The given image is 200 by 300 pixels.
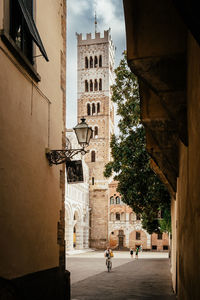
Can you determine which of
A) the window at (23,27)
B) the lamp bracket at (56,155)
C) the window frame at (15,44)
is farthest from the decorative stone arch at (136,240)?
the window at (23,27)

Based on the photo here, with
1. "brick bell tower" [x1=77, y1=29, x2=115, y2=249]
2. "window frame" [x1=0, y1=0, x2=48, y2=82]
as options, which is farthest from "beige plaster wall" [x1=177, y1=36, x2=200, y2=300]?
"brick bell tower" [x1=77, y1=29, x2=115, y2=249]

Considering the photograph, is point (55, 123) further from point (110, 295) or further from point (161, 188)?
point (161, 188)

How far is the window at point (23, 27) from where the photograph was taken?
6.89m

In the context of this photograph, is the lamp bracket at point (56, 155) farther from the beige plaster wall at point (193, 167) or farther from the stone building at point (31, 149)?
the beige plaster wall at point (193, 167)

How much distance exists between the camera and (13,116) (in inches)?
261

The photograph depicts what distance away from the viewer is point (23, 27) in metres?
7.28

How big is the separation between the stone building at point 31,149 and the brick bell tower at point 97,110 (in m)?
52.6

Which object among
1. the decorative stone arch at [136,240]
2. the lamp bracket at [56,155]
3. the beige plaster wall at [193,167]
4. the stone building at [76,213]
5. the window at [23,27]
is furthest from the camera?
the decorative stone arch at [136,240]

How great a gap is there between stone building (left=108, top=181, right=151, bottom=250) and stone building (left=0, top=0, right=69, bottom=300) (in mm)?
53574

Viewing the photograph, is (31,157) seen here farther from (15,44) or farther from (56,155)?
(15,44)

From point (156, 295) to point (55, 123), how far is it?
6901mm

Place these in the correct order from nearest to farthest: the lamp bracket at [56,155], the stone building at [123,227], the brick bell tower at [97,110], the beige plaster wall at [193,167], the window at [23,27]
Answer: the beige plaster wall at [193,167] → the window at [23,27] → the lamp bracket at [56,155] → the stone building at [123,227] → the brick bell tower at [97,110]

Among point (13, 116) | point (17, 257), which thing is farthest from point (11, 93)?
point (17, 257)

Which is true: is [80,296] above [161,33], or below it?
below
